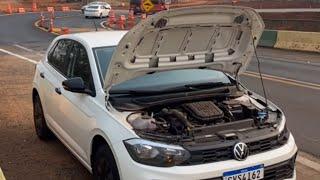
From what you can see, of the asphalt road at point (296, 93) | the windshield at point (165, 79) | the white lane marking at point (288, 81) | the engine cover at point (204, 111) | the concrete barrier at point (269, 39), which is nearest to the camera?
the engine cover at point (204, 111)

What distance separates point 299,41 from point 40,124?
18577 millimetres

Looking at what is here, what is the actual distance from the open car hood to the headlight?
85 cm

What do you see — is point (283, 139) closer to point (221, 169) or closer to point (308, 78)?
point (221, 169)

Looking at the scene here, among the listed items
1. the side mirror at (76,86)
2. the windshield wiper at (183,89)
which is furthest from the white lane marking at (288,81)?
the side mirror at (76,86)

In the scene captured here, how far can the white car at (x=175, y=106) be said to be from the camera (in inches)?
169

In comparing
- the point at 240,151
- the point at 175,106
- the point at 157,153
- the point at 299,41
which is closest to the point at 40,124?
the point at 175,106

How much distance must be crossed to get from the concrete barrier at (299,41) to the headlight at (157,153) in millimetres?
19581

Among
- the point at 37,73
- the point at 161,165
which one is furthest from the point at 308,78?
the point at 161,165

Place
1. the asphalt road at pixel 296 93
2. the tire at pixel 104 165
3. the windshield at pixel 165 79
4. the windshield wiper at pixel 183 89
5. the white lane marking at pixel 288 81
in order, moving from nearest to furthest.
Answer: the tire at pixel 104 165
the windshield wiper at pixel 183 89
the windshield at pixel 165 79
the asphalt road at pixel 296 93
the white lane marking at pixel 288 81

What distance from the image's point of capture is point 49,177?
5910mm

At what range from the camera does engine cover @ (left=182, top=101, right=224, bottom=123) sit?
471cm

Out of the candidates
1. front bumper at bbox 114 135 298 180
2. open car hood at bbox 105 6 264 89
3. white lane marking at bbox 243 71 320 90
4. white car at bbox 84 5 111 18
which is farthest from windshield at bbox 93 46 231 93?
white car at bbox 84 5 111 18

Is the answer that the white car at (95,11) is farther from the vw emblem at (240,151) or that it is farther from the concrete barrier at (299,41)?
the vw emblem at (240,151)

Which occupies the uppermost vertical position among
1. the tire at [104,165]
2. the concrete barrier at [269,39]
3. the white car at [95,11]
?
the tire at [104,165]
